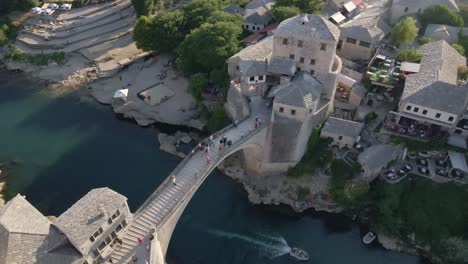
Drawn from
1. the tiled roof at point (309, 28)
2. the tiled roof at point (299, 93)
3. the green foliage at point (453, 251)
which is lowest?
the green foliage at point (453, 251)

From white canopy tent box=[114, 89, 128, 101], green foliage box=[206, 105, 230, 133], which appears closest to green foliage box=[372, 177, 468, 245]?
green foliage box=[206, 105, 230, 133]

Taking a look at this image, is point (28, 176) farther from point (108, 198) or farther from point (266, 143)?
point (266, 143)

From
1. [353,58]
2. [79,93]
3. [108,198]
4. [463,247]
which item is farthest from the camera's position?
[79,93]

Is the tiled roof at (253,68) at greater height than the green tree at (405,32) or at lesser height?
lesser

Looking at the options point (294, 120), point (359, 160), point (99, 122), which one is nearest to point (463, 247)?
point (359, 160)

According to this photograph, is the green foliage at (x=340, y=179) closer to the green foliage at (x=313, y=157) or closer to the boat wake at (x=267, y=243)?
the green foliage at (x=313, y=157)

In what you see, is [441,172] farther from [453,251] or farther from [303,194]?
Result: [303,194]

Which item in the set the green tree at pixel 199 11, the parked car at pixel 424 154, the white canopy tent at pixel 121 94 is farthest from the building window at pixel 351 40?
the white canopy tent at pixel 121 94
